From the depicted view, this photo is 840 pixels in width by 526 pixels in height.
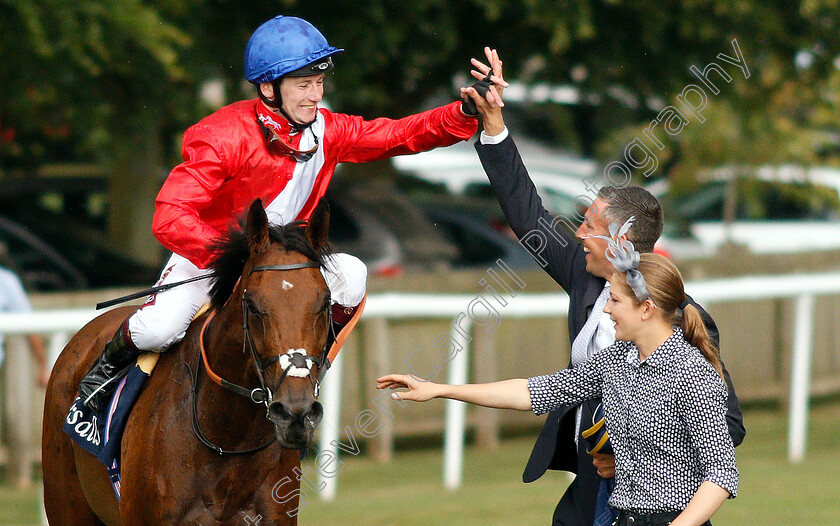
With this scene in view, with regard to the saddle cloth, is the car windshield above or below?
below

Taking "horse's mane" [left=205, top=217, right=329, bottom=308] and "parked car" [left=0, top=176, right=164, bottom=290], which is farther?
"parked car" [left=0, top=176, right=164, bottom=290]

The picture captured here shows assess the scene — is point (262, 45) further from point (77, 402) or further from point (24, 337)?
point (24, 337)

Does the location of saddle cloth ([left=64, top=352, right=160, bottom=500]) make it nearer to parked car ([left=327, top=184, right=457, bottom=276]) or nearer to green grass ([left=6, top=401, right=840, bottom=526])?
green grass ([left=6, top=401, right=840, bottom=526])

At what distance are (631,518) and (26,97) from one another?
Result: 7.30 m

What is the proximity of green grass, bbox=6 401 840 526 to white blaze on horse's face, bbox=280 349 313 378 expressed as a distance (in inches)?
116

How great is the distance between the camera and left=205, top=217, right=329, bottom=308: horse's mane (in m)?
3.33

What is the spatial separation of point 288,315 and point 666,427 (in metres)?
1.03

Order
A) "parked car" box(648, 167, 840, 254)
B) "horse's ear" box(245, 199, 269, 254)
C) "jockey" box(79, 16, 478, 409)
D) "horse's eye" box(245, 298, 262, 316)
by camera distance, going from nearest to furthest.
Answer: "horse's eye" box(245, 298, 262, 316), "horse's ear" box(245, 199, 269, 254), "jockey" box(79, 16, 478, 409), "parked car" box(648, 167, 840, 254)

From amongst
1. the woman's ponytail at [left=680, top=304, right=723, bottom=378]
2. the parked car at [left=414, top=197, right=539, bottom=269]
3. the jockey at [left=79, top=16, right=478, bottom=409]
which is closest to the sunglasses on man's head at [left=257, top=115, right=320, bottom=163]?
the jockey at [left=79, top=16, right=478, bottom=409]

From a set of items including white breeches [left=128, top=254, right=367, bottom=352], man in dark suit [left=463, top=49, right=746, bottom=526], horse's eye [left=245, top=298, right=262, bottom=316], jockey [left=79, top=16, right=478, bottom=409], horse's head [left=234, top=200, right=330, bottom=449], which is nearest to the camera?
horse's head [left=234, top=200, right=330, bottom=449]

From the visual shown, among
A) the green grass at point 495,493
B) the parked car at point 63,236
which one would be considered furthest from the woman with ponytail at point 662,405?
the parked car at point 63,236

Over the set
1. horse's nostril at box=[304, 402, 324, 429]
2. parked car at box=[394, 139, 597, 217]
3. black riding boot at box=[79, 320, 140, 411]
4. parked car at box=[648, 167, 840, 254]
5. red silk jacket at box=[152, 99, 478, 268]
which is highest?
red silk jacket at box=[152, 99, 478, 268]

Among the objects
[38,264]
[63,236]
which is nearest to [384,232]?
[63,236]

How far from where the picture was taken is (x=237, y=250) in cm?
341
